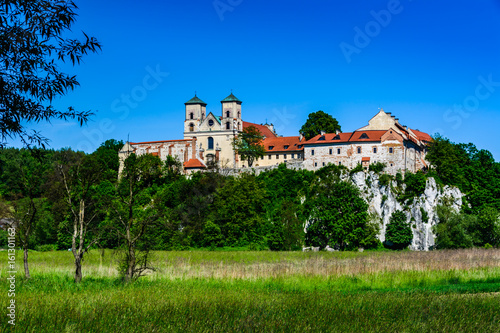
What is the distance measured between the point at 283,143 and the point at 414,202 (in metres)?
24.5

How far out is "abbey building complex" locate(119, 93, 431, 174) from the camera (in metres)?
76.6

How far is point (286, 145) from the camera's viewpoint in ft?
290

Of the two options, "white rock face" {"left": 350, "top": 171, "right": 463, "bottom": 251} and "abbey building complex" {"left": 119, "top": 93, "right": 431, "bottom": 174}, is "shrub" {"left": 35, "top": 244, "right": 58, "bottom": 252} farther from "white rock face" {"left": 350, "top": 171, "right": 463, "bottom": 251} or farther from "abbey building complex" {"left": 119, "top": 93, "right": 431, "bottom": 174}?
"white rock face" {"left": 350, "top": 171, "right": 463, "bottom": 251}

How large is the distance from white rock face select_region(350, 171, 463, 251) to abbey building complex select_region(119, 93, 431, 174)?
3026 millimetres

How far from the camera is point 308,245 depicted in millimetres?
69688

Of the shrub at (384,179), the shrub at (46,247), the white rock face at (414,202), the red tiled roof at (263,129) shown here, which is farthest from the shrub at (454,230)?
the shrub at (46,247)

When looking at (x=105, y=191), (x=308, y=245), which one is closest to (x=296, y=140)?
(x=308, y=245)

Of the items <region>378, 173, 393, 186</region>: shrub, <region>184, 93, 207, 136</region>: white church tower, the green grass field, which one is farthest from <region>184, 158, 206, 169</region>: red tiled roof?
the green grass field

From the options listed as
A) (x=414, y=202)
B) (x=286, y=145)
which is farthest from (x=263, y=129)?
(x=414, y=202)

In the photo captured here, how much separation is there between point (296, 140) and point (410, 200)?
2306 cm

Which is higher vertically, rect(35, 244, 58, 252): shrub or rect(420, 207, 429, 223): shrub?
rect(420, 207, 429, 223): shrub

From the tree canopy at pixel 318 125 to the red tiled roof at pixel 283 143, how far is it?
6.39 feet

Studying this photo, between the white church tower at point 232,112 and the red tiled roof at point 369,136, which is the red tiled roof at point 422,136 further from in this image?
the white church tower at point 232,112

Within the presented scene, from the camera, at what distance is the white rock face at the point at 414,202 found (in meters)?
70.9
